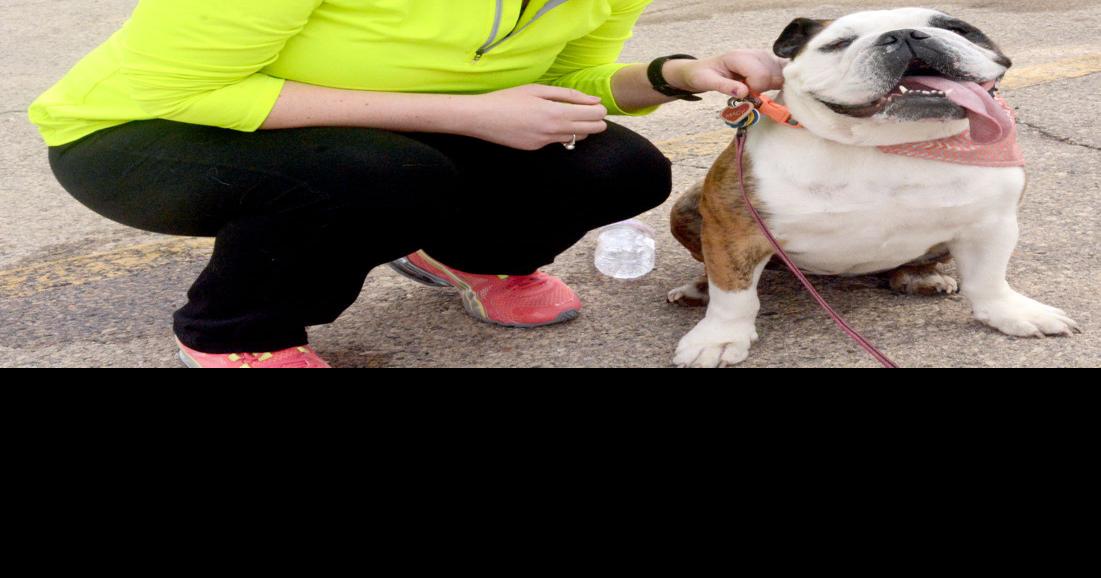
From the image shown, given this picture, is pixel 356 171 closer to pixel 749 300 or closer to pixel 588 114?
pixel 588 114

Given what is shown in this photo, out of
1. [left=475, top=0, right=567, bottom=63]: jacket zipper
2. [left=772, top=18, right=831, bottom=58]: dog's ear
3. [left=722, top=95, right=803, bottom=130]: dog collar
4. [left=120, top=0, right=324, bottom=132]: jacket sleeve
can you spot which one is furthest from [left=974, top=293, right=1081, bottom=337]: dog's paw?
[left=120, top=0, right=324, bottom=132]: jacket sleeve

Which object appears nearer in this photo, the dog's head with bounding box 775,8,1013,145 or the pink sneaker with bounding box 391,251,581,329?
the dog's head with bounding box 775,8,1013,145

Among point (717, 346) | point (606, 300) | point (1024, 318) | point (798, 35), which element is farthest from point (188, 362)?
point (1024, 318)

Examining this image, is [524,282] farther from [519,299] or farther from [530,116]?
[530,116]

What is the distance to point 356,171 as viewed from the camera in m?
2.21

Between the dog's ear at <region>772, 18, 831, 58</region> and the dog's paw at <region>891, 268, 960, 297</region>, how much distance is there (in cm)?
70

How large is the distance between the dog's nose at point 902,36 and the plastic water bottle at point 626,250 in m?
1.11

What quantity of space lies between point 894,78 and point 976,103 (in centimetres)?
15

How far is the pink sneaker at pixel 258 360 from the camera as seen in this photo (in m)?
2.33

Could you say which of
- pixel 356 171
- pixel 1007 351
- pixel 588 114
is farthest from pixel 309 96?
pixel 1007 351

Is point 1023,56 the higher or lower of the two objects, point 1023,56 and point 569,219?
the lower

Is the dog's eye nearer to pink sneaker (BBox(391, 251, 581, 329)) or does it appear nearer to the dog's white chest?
the dog's white chest

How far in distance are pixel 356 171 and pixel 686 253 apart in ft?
3.99

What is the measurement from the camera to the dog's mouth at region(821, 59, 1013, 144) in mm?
2059
